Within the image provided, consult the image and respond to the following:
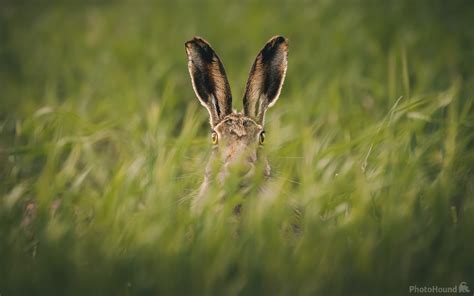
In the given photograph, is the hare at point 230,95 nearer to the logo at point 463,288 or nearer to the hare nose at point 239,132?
the hare nose at point 239,132

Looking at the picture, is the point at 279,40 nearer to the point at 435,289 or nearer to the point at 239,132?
the point at 239,132

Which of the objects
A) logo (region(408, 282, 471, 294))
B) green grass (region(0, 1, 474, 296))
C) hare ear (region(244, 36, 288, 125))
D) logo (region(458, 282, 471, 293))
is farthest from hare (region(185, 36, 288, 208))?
logo (region(458, 282, 471, 293))

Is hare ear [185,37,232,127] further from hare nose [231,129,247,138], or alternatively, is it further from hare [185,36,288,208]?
hare nose [231,129,247,138]

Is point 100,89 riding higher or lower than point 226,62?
lower

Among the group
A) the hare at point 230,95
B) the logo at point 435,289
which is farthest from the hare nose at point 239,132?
the logo at point 435,289

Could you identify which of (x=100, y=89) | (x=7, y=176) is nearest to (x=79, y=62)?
(x=100, y=89)

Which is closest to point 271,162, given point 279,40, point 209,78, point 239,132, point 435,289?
point 239,132

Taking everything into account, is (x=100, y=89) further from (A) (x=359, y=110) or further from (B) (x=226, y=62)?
(A) (x=359, y=110)
